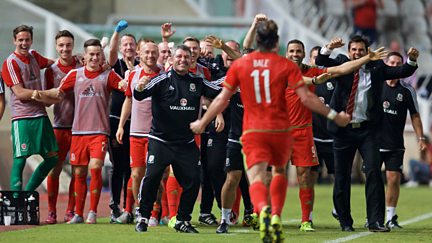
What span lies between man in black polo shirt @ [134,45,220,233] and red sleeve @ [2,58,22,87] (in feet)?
7.60

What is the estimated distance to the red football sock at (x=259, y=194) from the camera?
1248 centimetres

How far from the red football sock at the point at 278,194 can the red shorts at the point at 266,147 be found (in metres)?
0.16

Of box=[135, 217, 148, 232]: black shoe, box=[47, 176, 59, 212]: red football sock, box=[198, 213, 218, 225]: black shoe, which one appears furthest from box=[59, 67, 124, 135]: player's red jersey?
box=[135, 217, 148, 232]: black shoe

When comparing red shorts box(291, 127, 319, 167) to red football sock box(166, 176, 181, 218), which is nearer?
red shorts box(291, 127, 319, 167)

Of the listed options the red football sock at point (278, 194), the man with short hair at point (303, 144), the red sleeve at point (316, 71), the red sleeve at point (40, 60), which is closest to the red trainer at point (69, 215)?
the red sleeve at point (40, 60)

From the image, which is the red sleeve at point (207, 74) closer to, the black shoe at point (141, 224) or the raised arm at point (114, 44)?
the raised arm at point (114, 44)

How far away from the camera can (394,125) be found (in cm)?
1736

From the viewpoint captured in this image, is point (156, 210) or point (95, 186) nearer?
point (156, 210)

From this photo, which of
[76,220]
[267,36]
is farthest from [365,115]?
[76,220]

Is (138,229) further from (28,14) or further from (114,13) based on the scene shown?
(114,13)

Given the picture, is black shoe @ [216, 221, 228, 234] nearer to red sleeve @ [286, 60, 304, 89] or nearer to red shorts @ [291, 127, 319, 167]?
red shorts @ [291, 127, 319, 167]

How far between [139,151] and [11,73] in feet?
6.15

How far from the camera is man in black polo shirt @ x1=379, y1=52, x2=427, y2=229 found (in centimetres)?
1717

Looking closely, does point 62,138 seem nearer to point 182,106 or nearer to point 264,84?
point 182,106
